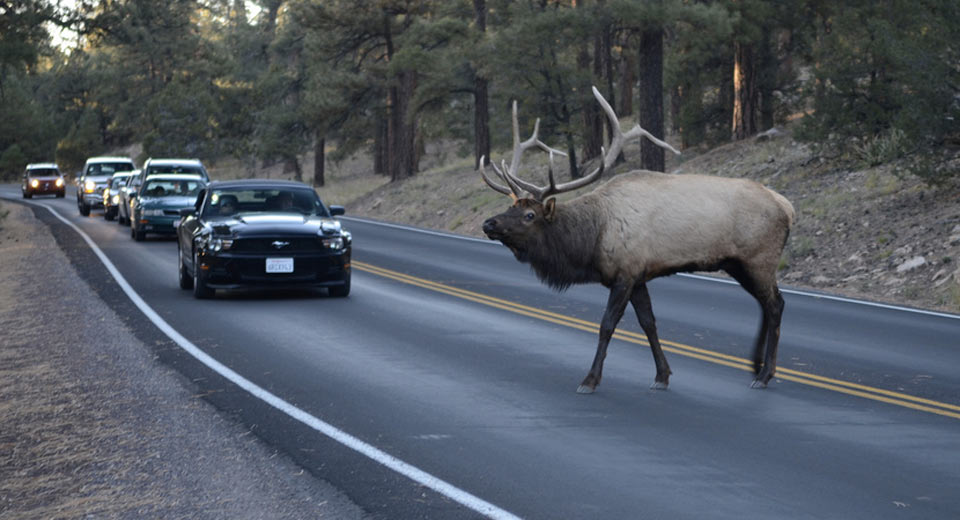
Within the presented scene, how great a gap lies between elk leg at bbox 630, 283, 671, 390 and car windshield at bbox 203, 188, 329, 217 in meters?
8.05

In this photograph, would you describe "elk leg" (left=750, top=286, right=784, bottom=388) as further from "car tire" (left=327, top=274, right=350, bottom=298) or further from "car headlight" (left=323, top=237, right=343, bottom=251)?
"car tire" (left=327, top=274, right=350, bottom=298)

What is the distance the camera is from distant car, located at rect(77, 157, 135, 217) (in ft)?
132

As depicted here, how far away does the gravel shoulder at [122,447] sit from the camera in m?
6.67

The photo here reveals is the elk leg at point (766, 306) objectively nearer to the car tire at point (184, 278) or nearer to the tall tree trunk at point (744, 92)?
the car tire at point (184, 278)

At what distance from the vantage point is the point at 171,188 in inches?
1147

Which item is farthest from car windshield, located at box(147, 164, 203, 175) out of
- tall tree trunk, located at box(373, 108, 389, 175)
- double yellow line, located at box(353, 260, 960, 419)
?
tall tree trunk, located at box(373, 108, 389, 175)

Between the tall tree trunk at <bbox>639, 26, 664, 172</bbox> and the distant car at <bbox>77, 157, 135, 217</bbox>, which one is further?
the distant car at <bbox>77, 157, 135, 217</bbox>

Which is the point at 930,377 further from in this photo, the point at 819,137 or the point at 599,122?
the point at 599,122

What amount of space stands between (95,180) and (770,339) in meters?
34.6

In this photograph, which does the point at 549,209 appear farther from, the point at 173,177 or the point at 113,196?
the point at 113,196

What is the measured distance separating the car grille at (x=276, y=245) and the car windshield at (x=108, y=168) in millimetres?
28045

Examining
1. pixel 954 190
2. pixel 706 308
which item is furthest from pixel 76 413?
pixel 954 190

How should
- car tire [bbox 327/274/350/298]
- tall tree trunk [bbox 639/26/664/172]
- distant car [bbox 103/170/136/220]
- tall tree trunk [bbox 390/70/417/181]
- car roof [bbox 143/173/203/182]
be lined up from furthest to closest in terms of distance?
tall tree trunk [bbox 390/70/417/181]
distant car [bbox 103/170/136/220]
tall tree trunk [bbox 639/26/664/172]
car roof [bbox 143/173/203/182]
car tire [bbox 327/274/350/298]

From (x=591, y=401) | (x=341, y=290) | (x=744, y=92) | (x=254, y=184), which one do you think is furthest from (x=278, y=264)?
(x=744, y=92)
